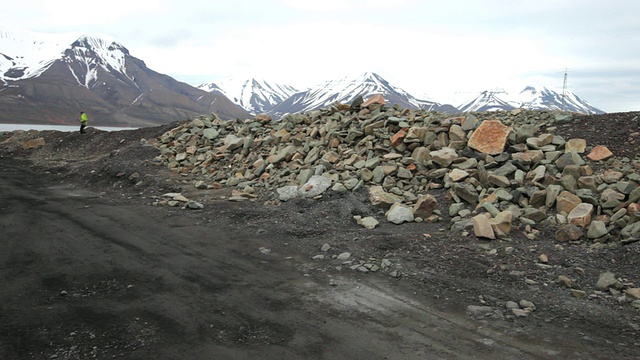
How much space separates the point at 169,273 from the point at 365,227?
187 inches

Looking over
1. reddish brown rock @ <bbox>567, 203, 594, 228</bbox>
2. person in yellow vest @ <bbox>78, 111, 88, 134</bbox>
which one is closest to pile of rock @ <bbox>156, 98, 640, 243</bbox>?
reddish brown rock @ <bbox>567, 203, 594, 228</bbox>

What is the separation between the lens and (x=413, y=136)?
44.9 ft

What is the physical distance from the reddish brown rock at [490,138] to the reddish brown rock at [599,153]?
2.12 metres

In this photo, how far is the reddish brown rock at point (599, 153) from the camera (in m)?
10.9

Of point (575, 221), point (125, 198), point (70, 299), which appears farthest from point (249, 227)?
point (575, 221)

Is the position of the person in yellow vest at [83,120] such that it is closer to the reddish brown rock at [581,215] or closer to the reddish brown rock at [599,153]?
the reddish brown rock at [599,153]

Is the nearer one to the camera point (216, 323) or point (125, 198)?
point (216, 323)

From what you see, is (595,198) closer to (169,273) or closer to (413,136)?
(413,136)

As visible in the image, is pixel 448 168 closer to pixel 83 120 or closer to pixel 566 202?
pixel 566 202

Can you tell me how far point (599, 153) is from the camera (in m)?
11.0

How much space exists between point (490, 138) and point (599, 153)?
267 centimetres

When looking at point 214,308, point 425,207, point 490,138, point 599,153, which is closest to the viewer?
point 214,308

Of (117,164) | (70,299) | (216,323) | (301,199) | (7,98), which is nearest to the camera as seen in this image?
(216,323)

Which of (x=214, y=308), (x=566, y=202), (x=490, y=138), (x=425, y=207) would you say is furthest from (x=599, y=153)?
(x=214, y=308)
